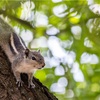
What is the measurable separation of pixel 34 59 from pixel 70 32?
1037 mm

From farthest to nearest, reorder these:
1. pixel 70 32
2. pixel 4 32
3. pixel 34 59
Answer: pixel 70 32
pixel 4 32
pixel 34 59

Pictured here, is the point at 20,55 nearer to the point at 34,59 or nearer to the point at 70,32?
the point at 34,59

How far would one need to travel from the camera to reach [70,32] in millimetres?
2846

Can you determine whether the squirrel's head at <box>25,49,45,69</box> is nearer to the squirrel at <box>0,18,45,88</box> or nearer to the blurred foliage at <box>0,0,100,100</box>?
the squirrel at <box>0,18,45,88</box>

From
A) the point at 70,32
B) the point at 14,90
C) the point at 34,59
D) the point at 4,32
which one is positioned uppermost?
the point at 70,32

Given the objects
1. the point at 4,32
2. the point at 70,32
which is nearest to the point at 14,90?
the point at 4,32

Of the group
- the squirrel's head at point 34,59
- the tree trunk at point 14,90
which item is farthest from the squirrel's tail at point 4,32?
the tree trunk at point 14,90

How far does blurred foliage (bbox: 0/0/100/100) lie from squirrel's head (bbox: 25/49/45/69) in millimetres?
372

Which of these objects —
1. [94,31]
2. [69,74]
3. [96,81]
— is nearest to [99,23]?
[94,31]

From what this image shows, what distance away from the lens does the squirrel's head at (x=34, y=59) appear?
1.79 meters

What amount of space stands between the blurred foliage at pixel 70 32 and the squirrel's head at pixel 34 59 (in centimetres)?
37

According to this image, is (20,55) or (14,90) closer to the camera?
(14,90)

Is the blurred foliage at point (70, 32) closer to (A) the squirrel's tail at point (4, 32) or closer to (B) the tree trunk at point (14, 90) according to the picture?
(A) the squirrel's tail at point (4, 32)

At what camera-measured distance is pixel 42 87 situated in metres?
1.58
